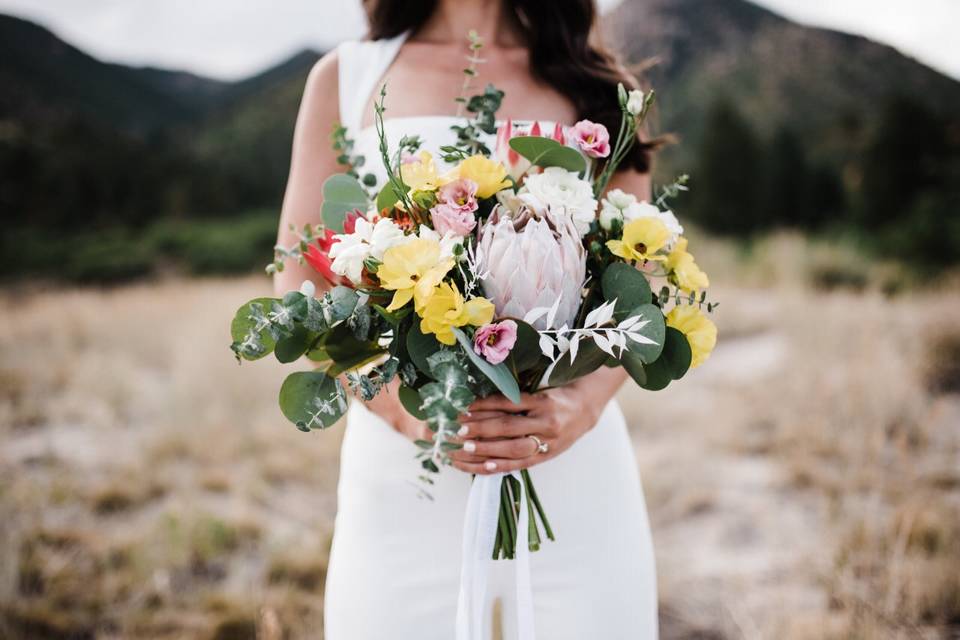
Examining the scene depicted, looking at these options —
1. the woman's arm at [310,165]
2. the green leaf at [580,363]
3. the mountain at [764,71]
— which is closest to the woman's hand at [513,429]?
the green leaf at [580,363]

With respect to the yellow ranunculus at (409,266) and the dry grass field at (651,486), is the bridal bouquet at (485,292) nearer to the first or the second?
the yellow ranunculus at (409,266)

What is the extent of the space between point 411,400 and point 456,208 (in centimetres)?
33

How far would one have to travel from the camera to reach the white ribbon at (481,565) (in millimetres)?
1119

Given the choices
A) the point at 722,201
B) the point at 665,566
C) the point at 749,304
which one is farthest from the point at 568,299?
the point at 722,201

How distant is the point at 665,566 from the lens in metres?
2.99

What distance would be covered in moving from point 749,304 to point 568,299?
289 inches

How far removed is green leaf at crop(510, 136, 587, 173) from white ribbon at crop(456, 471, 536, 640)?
0.56m

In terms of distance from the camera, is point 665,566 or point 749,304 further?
point 749,304

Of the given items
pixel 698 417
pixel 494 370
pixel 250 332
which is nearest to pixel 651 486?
pixel 698 417

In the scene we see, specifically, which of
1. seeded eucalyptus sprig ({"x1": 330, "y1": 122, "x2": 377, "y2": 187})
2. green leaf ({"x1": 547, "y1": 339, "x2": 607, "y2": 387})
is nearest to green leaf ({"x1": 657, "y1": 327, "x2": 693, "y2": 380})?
green leaf ({"x1": 547, "y1": 339, "x2": 607, "y2": 387})

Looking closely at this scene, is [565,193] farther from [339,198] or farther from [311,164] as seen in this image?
[311,164]

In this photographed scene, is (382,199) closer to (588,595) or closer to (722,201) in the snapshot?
(588,595)

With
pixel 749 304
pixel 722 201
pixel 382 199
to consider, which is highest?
pixel 722 201

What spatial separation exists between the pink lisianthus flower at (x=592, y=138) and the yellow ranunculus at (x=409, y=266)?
0.34 m
